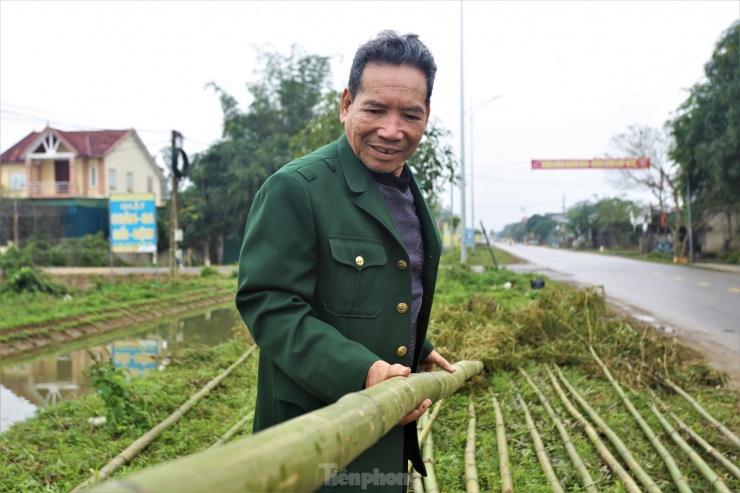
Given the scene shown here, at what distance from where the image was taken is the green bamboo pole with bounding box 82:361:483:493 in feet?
2.10

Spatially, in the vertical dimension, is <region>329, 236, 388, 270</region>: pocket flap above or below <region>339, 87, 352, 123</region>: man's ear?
below

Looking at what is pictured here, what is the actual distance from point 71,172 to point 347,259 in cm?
3276

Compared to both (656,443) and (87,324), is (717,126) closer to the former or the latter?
(87,324)

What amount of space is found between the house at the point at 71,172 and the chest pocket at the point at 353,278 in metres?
30.5

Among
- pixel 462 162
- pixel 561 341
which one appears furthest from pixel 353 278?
pixel 462 162

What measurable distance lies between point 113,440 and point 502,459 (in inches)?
95.2

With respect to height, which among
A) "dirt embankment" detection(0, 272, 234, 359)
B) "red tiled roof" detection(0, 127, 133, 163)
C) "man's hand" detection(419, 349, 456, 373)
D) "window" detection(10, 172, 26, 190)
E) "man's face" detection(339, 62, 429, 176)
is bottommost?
"dirt embankment" detection(0, 272, 234, 359)

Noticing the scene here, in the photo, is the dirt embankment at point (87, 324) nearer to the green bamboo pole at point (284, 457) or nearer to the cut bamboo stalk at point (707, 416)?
the cut bamboo stalk at point (707, 416)

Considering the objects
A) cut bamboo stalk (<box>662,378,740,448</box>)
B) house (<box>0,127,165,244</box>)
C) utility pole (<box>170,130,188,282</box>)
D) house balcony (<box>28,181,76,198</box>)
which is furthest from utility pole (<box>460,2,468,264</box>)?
house balcony (<box>28,181,76,198</box>)

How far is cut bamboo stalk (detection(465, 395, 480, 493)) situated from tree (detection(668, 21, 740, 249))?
20.6 meters

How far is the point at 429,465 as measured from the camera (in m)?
2.99

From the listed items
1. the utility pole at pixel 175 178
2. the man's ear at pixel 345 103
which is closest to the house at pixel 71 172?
the utility pole at pixel 175 178

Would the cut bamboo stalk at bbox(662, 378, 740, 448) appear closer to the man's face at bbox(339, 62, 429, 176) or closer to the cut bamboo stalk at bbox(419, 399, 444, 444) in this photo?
the cut bamboo stalk at bbox(419, 399, 444, 444)

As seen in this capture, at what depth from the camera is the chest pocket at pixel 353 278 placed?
143 centimetres
